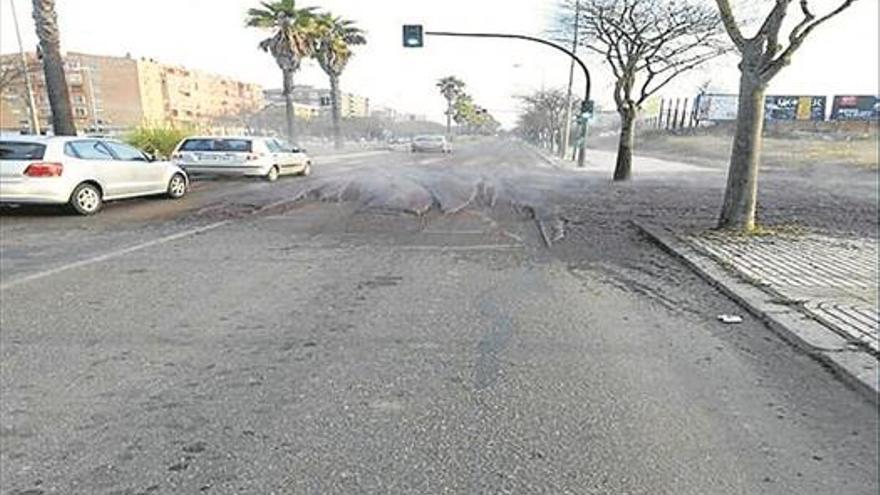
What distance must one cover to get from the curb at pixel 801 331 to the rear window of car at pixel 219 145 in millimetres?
14432

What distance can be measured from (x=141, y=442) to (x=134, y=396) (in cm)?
60

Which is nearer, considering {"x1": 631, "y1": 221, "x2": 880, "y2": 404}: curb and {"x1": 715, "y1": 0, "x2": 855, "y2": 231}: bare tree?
{"x1": 631, "y1": 221, "x2": 880, "y2": 404}: curb

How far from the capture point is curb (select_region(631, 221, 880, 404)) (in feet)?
13.6

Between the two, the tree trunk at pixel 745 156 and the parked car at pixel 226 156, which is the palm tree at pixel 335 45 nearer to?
the parked car at pixel 226 156

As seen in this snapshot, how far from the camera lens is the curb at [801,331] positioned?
163 inches

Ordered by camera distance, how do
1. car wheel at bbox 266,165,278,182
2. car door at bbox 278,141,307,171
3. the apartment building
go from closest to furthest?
car wheel at bbox 266,165,278,182 → car door at bbox 278,141,307,171 → the apartment building

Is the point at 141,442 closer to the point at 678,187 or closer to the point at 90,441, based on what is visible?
the point at 90,441

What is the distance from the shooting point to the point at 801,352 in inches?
183

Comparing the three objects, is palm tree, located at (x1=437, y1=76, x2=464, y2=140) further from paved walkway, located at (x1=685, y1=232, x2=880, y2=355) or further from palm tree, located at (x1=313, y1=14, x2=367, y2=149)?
paved walkway, located at (x1=685, y1=232, x2=880, y2=355)

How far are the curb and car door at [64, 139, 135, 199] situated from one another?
9906 mm

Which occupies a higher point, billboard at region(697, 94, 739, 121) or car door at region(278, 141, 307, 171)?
billboard at region(697, 94, 739, 121)

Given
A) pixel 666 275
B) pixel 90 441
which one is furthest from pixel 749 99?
pixel 90 441

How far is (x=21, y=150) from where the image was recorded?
34.7 feet

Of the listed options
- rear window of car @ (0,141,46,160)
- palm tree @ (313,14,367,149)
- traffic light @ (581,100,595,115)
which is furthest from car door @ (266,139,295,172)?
palm tree @ (313,14,367,149)
